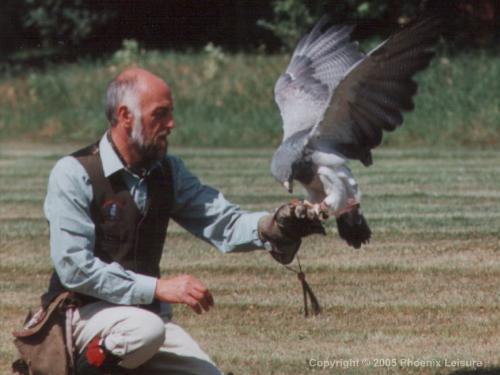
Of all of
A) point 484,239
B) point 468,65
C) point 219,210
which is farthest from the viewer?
point 468,65

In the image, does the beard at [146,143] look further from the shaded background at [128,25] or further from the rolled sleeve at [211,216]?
the shaded background at [128,25]

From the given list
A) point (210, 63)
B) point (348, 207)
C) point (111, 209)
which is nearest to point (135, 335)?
point (111, 209)

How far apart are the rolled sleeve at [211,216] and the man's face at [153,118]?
41cm

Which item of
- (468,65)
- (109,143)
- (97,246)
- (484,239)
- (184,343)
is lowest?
(468,65)

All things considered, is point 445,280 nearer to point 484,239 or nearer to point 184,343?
point 484,239

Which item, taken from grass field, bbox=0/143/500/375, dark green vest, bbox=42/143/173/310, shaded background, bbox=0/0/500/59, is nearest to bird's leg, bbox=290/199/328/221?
dark green vest, bbox=42/143/173/310

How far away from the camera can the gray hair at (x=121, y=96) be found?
532cm

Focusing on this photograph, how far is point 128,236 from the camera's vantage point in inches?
216

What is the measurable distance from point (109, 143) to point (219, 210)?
643mm

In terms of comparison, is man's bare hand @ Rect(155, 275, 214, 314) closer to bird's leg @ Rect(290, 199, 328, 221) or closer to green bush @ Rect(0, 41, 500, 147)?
bird's leg @ Rect(290, 199, 328, 221)

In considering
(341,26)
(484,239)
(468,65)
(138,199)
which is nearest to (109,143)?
(138,199)

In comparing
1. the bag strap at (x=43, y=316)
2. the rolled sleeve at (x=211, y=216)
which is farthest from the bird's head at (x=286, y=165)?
the bag strap at (x=43, y=316)

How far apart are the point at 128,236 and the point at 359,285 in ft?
11.3

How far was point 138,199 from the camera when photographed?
5508mm
